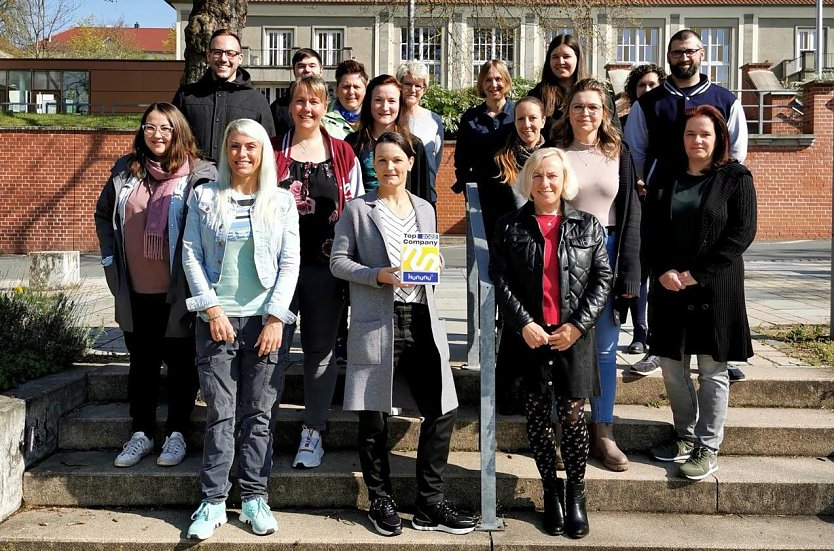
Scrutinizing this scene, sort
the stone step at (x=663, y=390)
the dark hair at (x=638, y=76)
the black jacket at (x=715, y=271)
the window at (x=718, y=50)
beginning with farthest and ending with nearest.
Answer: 1. the window at (x=718, y=50)
2. the dark hair at (x=638, y=76)
3. the stone step at (x=663, y=390)
4. the black jacket at (x=715, y=271)

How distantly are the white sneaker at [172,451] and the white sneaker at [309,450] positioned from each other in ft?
2.11

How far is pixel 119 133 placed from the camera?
22.5 m

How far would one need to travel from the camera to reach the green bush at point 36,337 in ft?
16.6

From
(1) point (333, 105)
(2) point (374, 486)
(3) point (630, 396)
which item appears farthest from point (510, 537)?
(1) point (333, 105)

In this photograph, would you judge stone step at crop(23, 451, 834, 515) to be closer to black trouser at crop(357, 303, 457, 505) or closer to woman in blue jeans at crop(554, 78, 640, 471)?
woman in blue jeans at crop(554, 78, 640, 471)

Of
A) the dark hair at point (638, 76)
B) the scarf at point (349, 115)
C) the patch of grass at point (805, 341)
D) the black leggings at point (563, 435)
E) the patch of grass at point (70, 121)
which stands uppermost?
the patch of grass at point (70, 121)

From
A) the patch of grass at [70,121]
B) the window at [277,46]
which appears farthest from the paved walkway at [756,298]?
the window at [277,46]

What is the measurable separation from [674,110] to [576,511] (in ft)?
8.28

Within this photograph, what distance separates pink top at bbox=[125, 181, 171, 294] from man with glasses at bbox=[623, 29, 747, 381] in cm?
288

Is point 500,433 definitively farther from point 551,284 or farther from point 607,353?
point 551,284

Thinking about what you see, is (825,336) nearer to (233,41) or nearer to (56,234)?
(233,41)

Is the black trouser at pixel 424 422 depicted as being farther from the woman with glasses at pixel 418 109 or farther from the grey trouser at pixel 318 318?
the woman with glasses at pixel 418 109

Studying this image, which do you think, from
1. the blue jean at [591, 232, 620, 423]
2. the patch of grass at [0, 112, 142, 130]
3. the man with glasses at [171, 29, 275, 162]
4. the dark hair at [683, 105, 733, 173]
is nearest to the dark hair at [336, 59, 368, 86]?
the man with glasses at [171, 29, 275, 162]

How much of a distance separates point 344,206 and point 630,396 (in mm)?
2283
